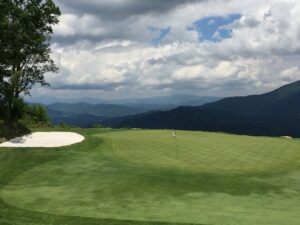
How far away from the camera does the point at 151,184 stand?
24625mm

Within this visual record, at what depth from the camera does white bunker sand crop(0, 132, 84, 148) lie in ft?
126

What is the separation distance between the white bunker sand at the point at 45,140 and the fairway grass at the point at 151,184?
204cm

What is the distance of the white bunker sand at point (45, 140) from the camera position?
1515 inches

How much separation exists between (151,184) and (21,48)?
95.4ft

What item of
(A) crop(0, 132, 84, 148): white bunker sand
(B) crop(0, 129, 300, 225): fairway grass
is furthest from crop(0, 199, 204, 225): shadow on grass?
(A) crop(0, 132, 84, 148): white bunker sand

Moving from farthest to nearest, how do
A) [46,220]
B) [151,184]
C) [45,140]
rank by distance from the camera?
[45,140] → [151,184] → [46,220]

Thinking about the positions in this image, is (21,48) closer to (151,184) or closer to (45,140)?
(45,140)

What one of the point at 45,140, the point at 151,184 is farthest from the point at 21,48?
the point at 151,184

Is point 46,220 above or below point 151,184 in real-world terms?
below

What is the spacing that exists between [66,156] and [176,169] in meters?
9.73

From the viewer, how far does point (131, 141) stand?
41938mm

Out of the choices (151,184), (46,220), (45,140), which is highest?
(45,140)

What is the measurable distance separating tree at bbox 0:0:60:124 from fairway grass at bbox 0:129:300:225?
1245 centimetres

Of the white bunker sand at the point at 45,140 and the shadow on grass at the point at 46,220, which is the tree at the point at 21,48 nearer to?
the white bunker sand at the point at 45,140
